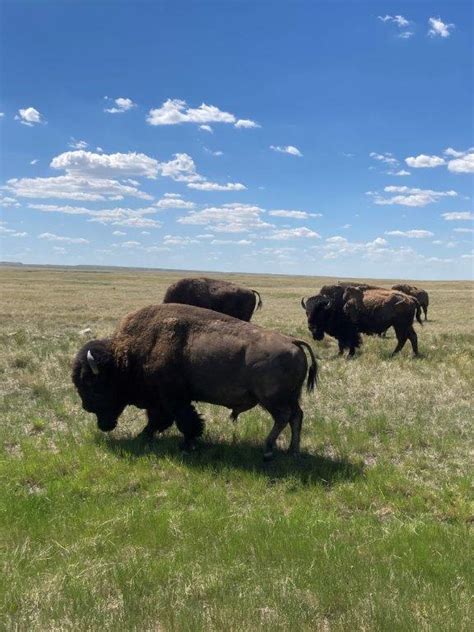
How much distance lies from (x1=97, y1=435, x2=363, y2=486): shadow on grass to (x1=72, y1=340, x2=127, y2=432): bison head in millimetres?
370

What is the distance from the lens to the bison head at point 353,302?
16.2m

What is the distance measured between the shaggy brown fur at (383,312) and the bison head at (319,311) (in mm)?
535

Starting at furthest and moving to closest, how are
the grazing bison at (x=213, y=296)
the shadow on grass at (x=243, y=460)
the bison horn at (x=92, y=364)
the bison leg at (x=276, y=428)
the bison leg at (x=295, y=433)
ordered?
the grazing bison at (x=213, y=296) → the bison horn at (x=92, y=364) → the bison leg at (x=295, y=433) → the bison leg at (x=276, y=428) → the shadow on grass at (x=243, y=460)

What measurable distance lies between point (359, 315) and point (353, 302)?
16.8 inches

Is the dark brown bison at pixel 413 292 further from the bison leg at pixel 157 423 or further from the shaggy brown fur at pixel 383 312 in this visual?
the bison leg at pixel 157 423

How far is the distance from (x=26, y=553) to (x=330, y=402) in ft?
21.6

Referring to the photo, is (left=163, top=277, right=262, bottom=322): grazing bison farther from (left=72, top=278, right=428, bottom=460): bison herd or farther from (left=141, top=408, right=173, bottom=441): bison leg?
(left=141, top=408, right=173, bottom=441): bison leg

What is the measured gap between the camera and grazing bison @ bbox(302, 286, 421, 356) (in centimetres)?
1595

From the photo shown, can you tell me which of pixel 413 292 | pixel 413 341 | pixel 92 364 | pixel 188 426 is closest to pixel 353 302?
pixel 413 341

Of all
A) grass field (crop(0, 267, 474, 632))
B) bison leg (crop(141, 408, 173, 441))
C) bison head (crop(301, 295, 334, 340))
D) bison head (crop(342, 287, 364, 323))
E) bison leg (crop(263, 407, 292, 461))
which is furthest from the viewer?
bison head (crop(301, 295, 334, 340))

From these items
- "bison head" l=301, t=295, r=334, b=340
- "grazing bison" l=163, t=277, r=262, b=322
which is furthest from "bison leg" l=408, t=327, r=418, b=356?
"grazing bison" l=163, t=277, r=262, b=322

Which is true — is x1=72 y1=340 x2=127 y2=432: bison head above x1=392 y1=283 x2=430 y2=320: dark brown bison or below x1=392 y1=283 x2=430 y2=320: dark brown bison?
below

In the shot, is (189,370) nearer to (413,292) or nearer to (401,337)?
(401,337)

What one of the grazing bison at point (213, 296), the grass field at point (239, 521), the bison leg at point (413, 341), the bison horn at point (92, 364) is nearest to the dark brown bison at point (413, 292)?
the bison leg at point (413, 341)
